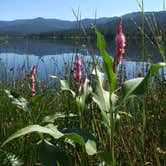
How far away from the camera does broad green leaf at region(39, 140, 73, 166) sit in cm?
115

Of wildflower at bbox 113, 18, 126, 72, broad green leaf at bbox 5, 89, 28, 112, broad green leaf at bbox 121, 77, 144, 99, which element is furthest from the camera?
broad green leaf at bbox 5, 89, 28, 112

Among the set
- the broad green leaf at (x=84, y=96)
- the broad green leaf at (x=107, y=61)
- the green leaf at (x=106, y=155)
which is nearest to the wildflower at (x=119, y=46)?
the broad green leaf at (x=107, y=61)

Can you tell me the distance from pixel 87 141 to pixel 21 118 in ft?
4.27

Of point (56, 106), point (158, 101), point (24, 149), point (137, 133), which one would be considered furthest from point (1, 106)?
point (137, 133)

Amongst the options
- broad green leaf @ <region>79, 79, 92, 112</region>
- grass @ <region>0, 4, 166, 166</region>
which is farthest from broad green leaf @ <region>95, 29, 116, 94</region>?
broad green leaf @ <region>79, 79, 92, 112</region>

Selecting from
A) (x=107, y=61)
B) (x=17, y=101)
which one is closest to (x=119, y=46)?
(x=107, y=61)

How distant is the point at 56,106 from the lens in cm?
328

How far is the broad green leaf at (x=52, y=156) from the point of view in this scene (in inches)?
45.2

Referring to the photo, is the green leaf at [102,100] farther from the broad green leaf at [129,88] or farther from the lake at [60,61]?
the lake at [60,61]

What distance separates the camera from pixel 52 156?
117 cm

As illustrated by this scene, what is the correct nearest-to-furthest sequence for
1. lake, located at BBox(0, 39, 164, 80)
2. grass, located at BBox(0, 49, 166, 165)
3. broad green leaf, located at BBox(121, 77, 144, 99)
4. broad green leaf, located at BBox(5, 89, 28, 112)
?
1. broad green leaf, located at BBox(121, 77, 144, 99)
2. grass, located at BBox(0, 49, 166, 165)
3. broad green leaf, located at BBox(5, 89, 28, 112)
4. lake, located at BBox(0, 39, 164, 80)

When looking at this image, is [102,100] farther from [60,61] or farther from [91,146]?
[60,61]

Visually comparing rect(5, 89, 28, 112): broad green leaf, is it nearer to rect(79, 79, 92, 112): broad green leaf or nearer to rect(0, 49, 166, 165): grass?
rect(0, 49, 166, 165): grass

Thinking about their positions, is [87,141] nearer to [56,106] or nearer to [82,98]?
[82,98]
